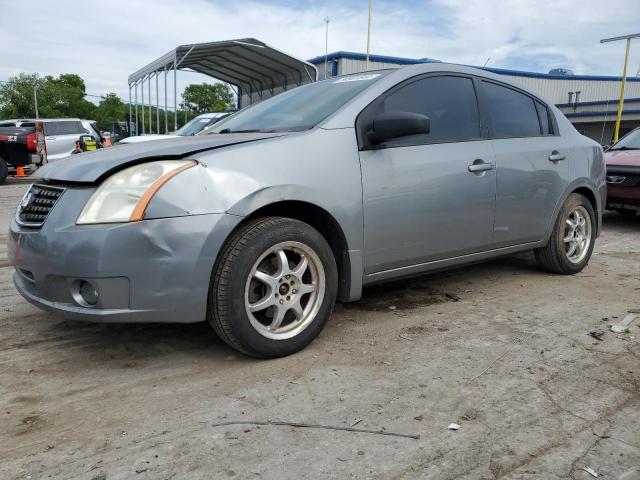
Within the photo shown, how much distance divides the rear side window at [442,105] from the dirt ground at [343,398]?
1173mm

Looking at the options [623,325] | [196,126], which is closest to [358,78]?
Answer: [623,325]

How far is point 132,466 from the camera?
190cm

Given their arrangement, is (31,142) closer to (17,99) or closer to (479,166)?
(479,166)

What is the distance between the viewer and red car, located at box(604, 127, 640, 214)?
23.3 feet

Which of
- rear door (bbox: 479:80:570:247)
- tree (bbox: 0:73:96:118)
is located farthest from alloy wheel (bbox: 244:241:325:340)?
tree (bbox: 0:73:96:118)

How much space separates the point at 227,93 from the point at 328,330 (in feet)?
336

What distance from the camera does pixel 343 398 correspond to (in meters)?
2.41

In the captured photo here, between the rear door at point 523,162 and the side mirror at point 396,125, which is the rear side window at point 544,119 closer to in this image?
the rear door at point 523,162

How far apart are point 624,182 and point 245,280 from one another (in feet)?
21.1

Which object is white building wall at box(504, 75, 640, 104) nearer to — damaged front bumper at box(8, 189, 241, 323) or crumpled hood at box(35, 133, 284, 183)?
crumpled hood at box(35, 133, 284, 183)

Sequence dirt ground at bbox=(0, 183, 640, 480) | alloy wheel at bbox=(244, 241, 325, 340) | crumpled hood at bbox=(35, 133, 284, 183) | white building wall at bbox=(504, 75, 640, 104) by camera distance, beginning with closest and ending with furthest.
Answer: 1. dirt ground at bbox=(0, 183, 640, 480)
2. crumpled hood at bbox=(35, 133, 284, 183)
3. alloy wheel at bbox=(244, 241, 325, 340)
4. white building wall at bbox=(504, 75, 640, 104)

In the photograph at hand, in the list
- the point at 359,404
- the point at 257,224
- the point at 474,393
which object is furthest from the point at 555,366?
the point at 257,224

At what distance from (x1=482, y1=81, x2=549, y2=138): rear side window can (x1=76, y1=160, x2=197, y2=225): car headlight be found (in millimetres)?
2374

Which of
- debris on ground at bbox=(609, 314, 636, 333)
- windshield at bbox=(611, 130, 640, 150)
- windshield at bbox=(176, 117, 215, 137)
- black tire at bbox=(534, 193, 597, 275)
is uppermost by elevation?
windshield at bbox=(176, 117, 215, 137)
